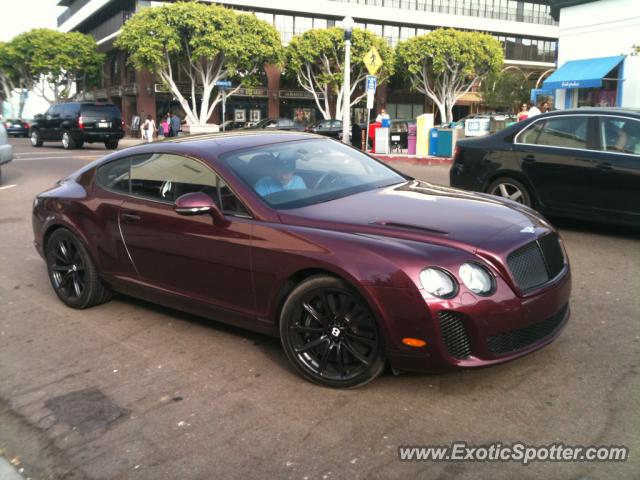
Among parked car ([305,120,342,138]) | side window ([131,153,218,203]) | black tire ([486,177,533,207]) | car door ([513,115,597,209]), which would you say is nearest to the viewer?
side window ([131,153,218,203])

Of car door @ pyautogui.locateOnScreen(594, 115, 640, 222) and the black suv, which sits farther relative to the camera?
the black suv

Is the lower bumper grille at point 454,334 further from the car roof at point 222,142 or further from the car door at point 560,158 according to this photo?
the car door at point 560,158

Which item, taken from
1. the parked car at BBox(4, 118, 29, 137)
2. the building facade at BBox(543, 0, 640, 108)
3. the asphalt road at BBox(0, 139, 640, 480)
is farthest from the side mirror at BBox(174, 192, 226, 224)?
the parked car at BBox(4, 118, 29, 137)

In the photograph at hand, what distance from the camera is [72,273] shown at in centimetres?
544

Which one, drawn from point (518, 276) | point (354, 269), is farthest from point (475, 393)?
point (354, 269)

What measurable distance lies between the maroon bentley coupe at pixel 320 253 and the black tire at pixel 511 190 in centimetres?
359

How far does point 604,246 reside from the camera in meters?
7.22

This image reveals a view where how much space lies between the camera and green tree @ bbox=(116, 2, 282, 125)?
1547 inches

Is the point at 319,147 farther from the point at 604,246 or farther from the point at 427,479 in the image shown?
the point at 604,246

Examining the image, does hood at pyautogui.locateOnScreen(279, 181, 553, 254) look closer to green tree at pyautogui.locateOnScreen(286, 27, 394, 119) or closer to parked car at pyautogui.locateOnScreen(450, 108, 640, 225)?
parked car at pyautogui.locateOnScreen(450, 108, 640, 225)

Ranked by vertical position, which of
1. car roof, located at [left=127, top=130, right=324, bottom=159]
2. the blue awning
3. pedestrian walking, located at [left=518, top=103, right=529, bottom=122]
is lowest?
car roof, located at [left=127, top=130, right=324, bottom=159]

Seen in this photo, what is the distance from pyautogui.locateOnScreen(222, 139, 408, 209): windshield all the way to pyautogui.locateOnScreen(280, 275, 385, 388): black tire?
73cm

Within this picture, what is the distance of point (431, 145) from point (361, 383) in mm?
17422

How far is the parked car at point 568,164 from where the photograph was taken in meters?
7.17
